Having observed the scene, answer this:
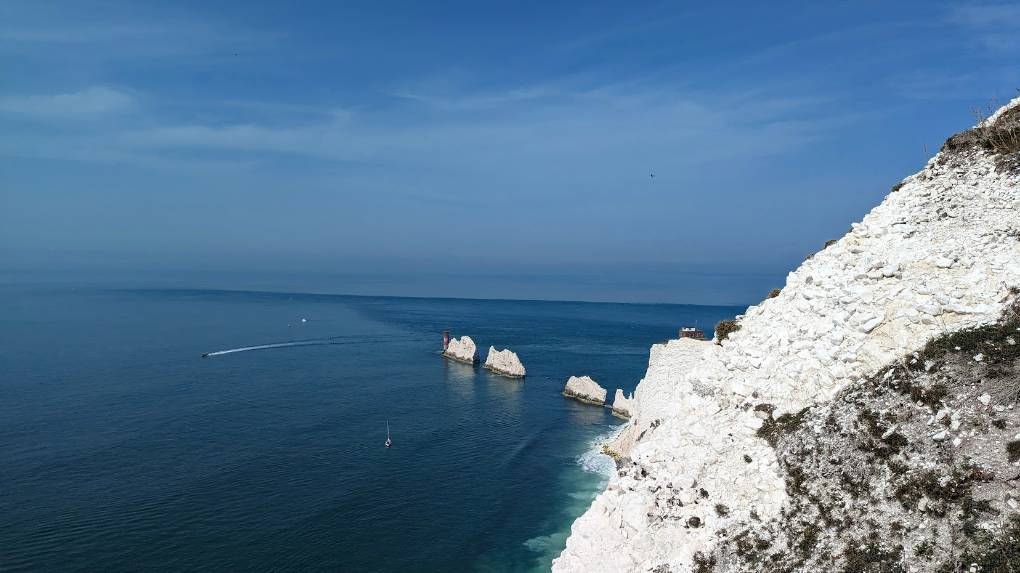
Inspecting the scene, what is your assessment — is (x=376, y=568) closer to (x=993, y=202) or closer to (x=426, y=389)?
(x=993, y=202)

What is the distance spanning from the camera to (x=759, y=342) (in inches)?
816

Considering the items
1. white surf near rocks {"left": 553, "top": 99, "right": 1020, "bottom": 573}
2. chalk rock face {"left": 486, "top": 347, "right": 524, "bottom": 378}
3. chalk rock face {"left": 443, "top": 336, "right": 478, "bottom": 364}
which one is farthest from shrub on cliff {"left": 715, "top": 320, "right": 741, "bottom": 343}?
chalk rock face {"left": 443, "top": 336, "right": 478, "bottom": 364}

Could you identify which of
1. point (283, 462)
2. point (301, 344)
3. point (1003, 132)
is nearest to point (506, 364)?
point (283, 462)

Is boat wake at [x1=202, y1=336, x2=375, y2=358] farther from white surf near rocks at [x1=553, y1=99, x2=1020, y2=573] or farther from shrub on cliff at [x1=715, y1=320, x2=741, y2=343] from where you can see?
white surf near rocks at [x1=553, y1=99, x2=1020, y2=573]

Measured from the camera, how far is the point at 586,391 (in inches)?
3105

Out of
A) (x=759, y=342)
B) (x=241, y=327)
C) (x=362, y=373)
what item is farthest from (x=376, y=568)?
(x=241, y=327)

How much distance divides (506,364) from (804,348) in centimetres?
7963

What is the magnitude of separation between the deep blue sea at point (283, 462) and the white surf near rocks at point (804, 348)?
18.5 m

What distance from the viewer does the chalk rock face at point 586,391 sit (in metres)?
77.8

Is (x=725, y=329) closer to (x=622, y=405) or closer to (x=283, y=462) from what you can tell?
(x=283, y=462)

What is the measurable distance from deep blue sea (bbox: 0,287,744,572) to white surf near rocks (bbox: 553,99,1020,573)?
60.8ft

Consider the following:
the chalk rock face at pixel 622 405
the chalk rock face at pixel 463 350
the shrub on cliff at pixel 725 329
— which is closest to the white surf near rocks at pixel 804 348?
the shrub on cliff at pixel 725 329

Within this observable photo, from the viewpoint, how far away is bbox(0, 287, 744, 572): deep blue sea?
35.1 m

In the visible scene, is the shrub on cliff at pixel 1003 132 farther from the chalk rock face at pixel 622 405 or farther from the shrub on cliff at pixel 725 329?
the chalk rock face at pixel 622 405
